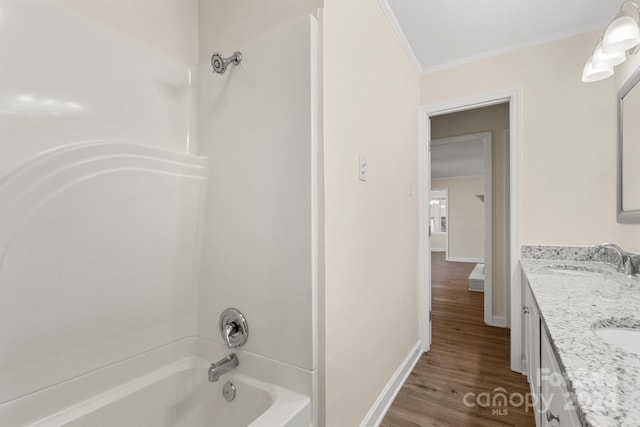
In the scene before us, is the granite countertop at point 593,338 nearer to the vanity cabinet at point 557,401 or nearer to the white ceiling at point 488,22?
the vanity cabinet at point 557,401

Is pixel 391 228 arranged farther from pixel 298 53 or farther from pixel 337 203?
pixel 298 53

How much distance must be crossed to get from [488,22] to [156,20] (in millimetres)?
1990

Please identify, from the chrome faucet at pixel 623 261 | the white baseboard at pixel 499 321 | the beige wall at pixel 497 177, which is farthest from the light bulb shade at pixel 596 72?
the white baseboard at pixel 499 321

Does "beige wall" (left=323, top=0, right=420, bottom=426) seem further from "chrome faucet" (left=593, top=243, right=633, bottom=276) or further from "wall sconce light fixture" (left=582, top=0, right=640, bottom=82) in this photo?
"chrome faucet" (left=593, top=243, right=633, bottom=276)

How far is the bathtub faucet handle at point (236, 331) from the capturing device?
1.30 m

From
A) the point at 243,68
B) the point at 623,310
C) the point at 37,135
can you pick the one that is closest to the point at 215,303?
the point at 37,135

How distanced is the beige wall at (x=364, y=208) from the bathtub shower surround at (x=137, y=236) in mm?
132

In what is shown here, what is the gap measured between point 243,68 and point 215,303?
1.12 metres

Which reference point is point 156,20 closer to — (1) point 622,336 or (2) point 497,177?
(1) point 622,336

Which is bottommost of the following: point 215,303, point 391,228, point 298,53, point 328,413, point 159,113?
point 328,413

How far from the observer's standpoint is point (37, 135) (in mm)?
1011

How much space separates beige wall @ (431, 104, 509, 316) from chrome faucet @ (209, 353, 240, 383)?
2.84 metres

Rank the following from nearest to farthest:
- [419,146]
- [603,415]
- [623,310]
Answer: [603,415]
[623,310]
[419,146]

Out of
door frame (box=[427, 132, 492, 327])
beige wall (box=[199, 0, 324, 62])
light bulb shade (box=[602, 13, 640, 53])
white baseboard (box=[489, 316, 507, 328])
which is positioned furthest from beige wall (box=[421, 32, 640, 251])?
beige wall (box=[199, 0, 324, 62])
